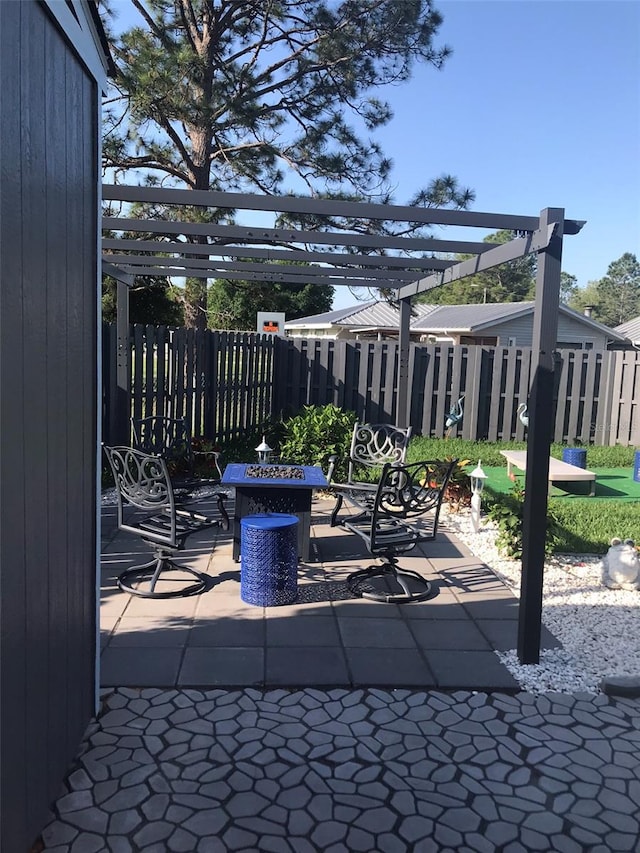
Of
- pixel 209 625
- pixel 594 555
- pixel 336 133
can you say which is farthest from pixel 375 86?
pixel 209 625

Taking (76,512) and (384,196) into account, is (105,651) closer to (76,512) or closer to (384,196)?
(76,512)

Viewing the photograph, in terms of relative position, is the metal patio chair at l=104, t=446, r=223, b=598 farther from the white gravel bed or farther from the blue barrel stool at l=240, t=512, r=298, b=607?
the white gravel bed

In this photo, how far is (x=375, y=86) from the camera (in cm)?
1038

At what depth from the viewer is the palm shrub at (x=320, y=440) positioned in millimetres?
7984

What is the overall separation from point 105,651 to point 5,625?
1.89m

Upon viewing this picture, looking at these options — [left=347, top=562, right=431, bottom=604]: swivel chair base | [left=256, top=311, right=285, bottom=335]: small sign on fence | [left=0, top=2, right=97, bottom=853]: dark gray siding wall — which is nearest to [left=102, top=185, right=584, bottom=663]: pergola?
[left=347, top=562, right=431, bottom=604]: swivel chair base

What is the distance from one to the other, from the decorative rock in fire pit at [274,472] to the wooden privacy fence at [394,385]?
10.8 ft

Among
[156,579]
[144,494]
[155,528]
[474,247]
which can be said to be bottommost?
→ [156,579]

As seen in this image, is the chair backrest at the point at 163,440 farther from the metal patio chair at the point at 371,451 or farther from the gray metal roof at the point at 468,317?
the gray metal roof at the point at 468,317

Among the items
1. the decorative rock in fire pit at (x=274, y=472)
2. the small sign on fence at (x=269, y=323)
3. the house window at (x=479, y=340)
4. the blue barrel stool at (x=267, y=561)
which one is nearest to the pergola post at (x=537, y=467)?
the blue barrel stool at (x=267, y=561)

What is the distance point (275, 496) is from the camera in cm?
508

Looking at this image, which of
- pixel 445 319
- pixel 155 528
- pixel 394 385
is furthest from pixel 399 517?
pixel 445 319

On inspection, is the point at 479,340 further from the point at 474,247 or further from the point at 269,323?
the point at 474,247

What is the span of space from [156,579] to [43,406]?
99.2 inches
